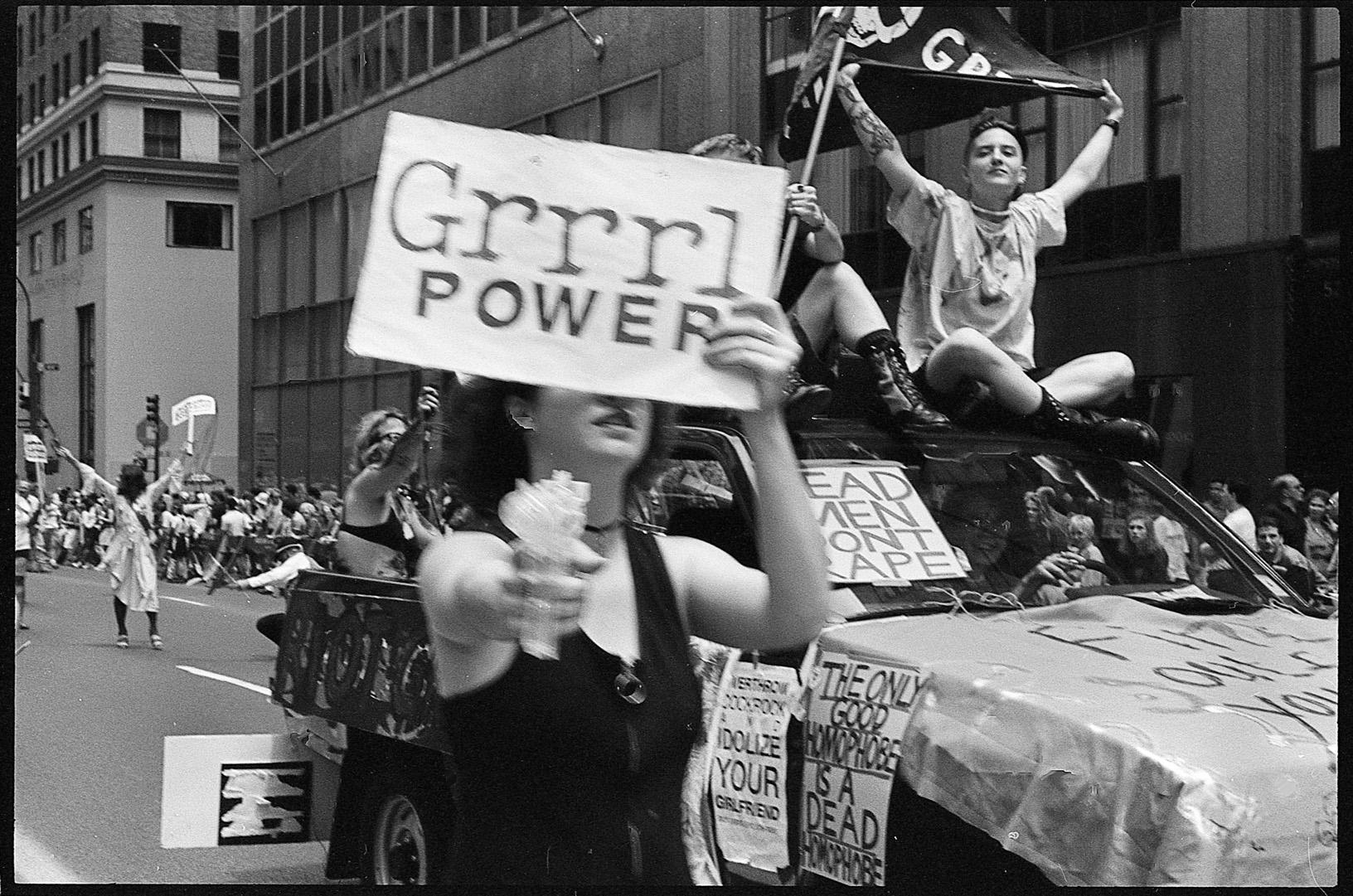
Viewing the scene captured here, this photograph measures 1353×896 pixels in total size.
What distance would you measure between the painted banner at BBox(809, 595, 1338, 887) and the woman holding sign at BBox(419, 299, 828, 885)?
2.73ft

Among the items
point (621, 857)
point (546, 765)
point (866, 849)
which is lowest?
point (866, 849)

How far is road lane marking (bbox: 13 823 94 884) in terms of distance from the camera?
4254 millimetres

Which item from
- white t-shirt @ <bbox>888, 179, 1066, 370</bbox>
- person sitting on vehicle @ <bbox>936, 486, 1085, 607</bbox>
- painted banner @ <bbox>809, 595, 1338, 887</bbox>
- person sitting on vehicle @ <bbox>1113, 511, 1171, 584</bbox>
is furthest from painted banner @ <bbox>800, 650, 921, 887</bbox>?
white t-shirt @ <bbox>888, 179, 1066, 370</bbox>

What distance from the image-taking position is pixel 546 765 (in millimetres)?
2307

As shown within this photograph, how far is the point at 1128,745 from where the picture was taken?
9.96 ft

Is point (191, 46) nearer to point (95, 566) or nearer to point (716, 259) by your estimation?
point (95, 566)

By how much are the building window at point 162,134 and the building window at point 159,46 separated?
0.29 metres

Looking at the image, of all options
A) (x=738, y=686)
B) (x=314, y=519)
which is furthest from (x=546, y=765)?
(x=314, y=519)

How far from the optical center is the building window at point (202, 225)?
5441 millimetres

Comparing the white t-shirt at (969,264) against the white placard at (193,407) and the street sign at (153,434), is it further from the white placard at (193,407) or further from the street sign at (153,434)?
the street sign at (153,434)

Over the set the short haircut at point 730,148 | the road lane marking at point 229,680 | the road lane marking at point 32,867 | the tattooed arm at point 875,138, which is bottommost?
the road lane marking at point 32,867

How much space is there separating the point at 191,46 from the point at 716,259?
118 inches

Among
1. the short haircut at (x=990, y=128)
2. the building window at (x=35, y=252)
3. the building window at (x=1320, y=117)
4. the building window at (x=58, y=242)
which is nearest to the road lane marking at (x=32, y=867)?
the building window at (x=35, y=252)

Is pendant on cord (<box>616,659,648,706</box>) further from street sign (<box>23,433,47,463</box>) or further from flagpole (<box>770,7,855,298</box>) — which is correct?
street sign (<box>23,433,47,463</box>)
